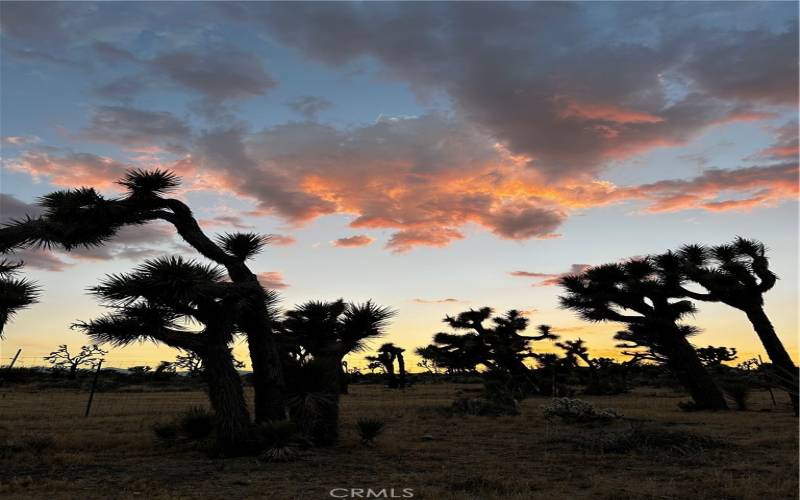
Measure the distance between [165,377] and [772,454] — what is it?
59133 millimetres

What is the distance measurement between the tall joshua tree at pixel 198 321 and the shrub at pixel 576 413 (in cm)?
1152

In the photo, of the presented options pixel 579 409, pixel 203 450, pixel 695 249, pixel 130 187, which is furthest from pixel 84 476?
pixel 695 249

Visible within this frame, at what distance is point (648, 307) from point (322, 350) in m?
17.5

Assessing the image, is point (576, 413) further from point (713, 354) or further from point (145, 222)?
point (713, 354)

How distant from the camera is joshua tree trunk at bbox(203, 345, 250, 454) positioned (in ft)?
39.4

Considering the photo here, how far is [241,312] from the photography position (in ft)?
43.3

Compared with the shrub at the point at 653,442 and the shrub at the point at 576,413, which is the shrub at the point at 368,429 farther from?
the shrub at the point at 576,413

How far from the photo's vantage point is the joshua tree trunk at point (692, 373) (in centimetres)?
2423

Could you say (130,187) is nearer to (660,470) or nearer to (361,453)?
(361,453)

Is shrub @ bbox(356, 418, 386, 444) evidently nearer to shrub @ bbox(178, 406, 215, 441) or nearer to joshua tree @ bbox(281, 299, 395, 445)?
joshua tree @ bbox(281, 299, 395, 445)

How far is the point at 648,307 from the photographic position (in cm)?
2589

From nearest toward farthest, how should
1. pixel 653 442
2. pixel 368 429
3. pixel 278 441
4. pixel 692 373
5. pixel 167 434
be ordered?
pixel 278 441 < pixel 653 442 < pixel 368 429 < pixel 167 434 < pixel 692 373

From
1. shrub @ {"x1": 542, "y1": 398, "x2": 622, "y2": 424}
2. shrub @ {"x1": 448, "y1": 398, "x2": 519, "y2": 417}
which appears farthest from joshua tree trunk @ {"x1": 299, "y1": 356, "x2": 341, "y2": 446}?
shrub @ {"x1": 448, "y1": 398, "x2": 519, "y2": 417}

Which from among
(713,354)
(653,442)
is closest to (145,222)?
(653,442)
